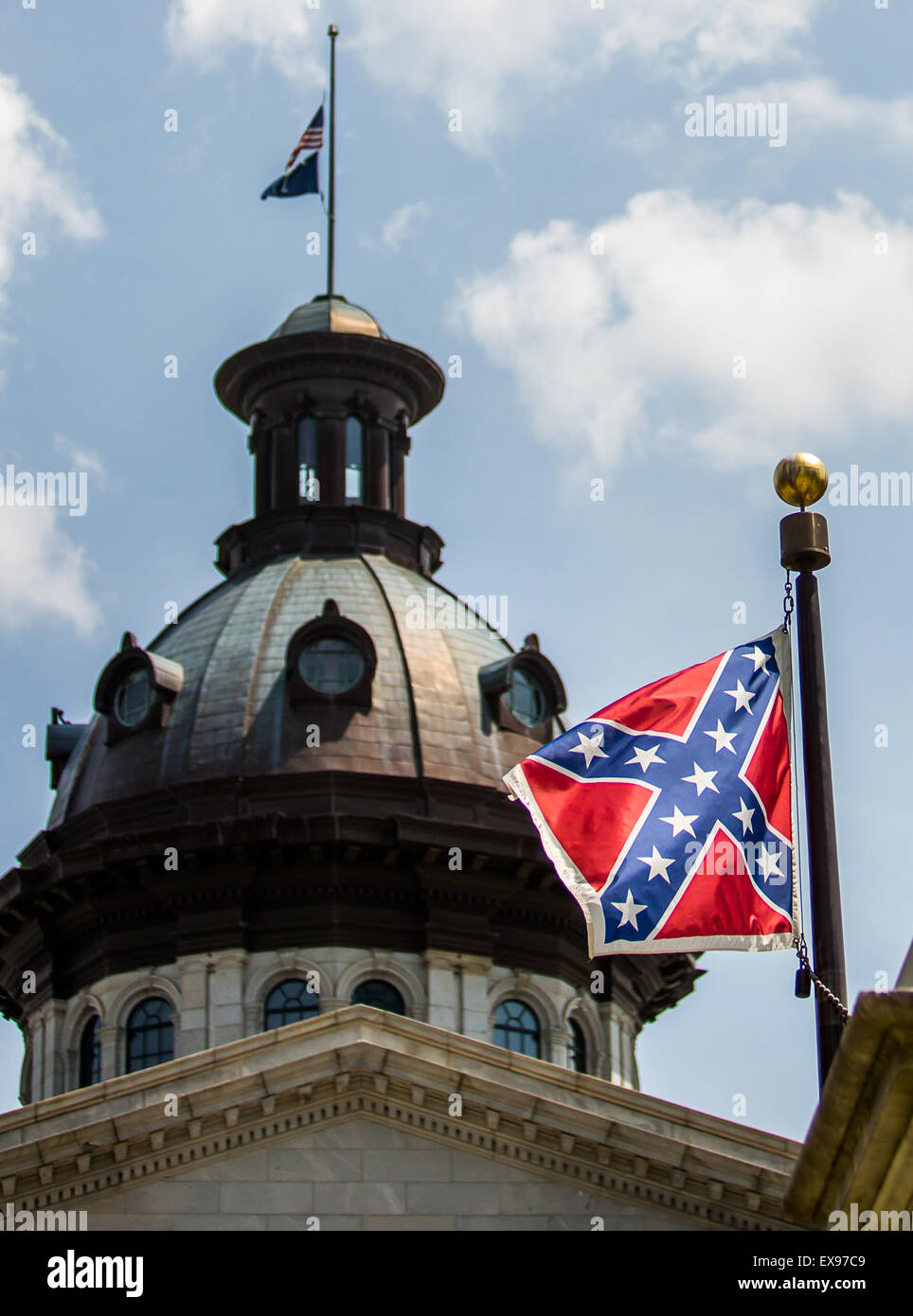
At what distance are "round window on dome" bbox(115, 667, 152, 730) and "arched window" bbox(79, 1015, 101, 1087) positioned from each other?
5.30 m

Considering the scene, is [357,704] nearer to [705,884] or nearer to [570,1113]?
[570,1113]

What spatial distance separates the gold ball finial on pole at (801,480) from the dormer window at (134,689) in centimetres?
2834

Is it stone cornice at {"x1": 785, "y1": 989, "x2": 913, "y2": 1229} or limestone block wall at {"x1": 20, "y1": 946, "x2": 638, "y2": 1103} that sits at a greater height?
limestone block wall at {"x1": 20, "y1": 946, "x2": 638, "y2": 1103}

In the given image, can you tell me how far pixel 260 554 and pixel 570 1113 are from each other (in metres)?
24.4

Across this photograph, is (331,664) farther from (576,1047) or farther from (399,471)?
(576,1047)

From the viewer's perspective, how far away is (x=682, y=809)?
65.5ft

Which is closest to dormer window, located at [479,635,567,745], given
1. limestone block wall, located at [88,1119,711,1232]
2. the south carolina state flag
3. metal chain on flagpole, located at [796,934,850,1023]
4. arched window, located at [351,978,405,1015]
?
arched window, located at [351,978,405,1015]

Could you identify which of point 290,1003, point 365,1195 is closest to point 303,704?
point 290,1003

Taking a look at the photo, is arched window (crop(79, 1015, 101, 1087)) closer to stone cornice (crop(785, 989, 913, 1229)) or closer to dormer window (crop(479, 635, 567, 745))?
dormer window (crop(479, 635, 567, 745))

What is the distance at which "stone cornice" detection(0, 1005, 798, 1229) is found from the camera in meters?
28.2

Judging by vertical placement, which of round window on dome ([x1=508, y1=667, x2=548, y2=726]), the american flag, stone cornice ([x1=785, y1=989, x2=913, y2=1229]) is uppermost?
the american flag

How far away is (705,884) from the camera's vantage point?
1959cm

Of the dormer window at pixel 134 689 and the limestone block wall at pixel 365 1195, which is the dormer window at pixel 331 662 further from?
the limestone block wall at pixel 365 1195
